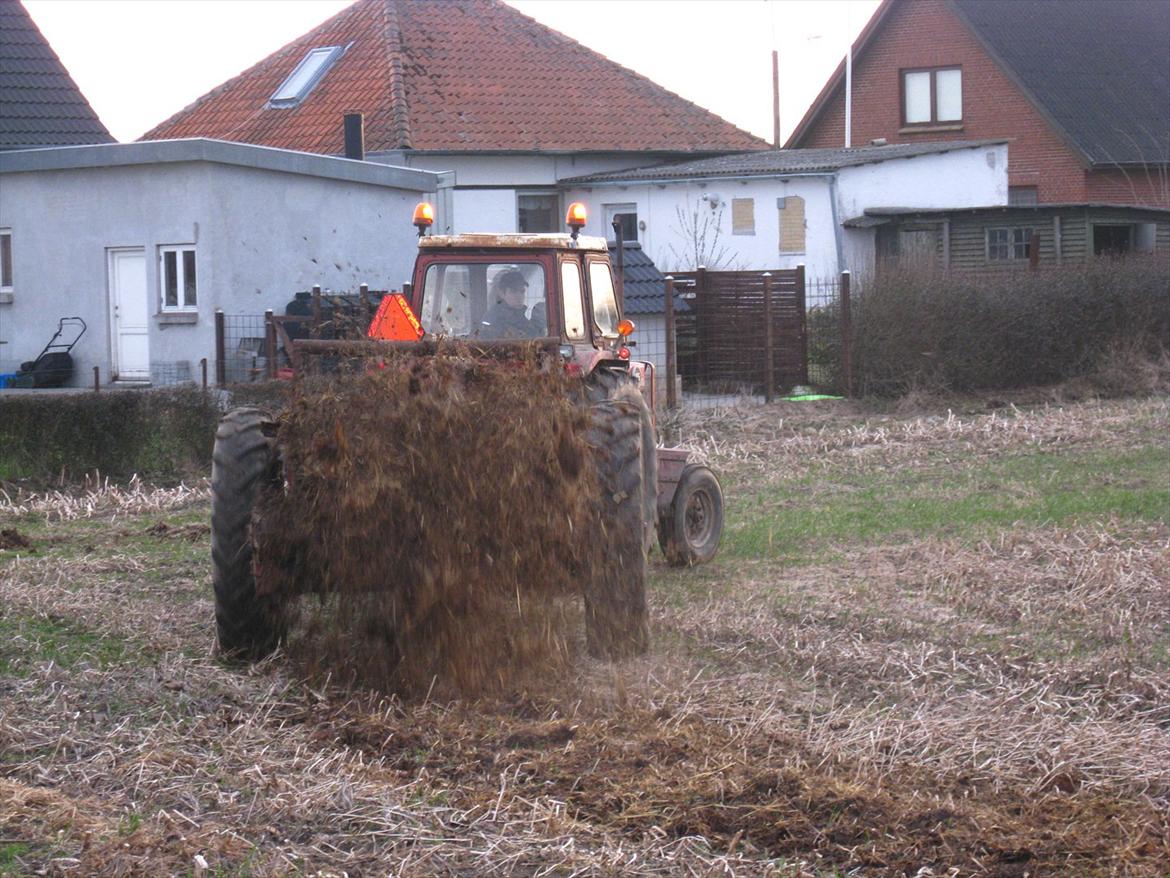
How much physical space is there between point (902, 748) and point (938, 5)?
35.4 metres

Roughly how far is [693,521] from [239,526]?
3.98m

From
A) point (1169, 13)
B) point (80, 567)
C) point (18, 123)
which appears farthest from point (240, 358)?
point (1169, 13)

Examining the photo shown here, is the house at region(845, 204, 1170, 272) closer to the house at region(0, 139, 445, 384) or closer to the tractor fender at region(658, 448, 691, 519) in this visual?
the house at region(0, 139, 445, 384)

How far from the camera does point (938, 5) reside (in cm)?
3800

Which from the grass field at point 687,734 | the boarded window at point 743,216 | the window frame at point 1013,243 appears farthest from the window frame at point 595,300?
the window frame at point 1013,243

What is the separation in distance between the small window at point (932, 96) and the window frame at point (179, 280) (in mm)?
23072

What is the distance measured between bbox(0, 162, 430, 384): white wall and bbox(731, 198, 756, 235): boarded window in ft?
28.4

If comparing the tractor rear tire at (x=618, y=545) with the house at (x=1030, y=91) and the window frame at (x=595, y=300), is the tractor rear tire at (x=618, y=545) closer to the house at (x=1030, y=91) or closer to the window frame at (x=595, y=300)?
the window frame at (x=595, y=300)

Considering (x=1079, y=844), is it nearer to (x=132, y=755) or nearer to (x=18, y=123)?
(x=132, y=755)

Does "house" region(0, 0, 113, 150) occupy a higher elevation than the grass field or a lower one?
higher

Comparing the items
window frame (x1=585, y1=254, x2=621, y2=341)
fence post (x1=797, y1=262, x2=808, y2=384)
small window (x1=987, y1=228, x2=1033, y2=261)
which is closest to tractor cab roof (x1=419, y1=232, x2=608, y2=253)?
window frame (x1=585, y1=254, x2=621, y2=341)

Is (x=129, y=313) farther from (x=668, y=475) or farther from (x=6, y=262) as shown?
(x=668, y=475)

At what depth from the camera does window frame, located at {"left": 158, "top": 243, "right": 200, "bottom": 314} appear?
68.0 ft

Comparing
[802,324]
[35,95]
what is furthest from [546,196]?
[802,324]
